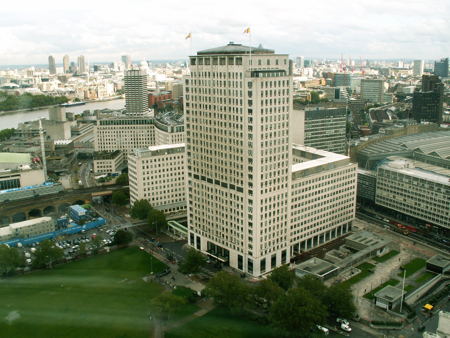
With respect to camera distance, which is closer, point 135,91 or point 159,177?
point 159,177

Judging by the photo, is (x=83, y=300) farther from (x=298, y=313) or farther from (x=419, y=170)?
(x=419, y=170)

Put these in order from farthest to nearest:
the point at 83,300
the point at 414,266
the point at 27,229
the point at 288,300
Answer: the point at 27,229 < the point at 414,266 < the point at 83,300 < the point at 288,300

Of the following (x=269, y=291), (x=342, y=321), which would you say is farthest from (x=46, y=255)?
(x=342, y=321)

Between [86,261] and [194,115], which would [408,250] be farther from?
[86,261]

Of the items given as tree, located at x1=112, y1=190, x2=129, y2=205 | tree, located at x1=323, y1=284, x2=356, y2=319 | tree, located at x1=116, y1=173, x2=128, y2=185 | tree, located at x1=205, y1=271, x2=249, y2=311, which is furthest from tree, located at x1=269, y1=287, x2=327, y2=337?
tree, located at x1=116, y1=173, x2=128, y2=185

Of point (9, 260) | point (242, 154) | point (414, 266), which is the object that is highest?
point (242, 154)

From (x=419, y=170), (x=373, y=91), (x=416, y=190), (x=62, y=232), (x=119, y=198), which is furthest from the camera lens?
(x=373, y=91)

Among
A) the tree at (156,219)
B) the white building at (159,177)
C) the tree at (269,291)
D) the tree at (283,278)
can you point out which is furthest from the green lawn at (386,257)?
the white building at (159,177)

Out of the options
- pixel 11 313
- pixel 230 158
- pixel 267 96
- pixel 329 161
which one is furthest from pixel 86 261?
pixel 329 161

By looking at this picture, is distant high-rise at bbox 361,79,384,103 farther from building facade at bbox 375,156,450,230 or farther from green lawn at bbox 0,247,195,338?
green lawn at bbox 0,247,195,338
